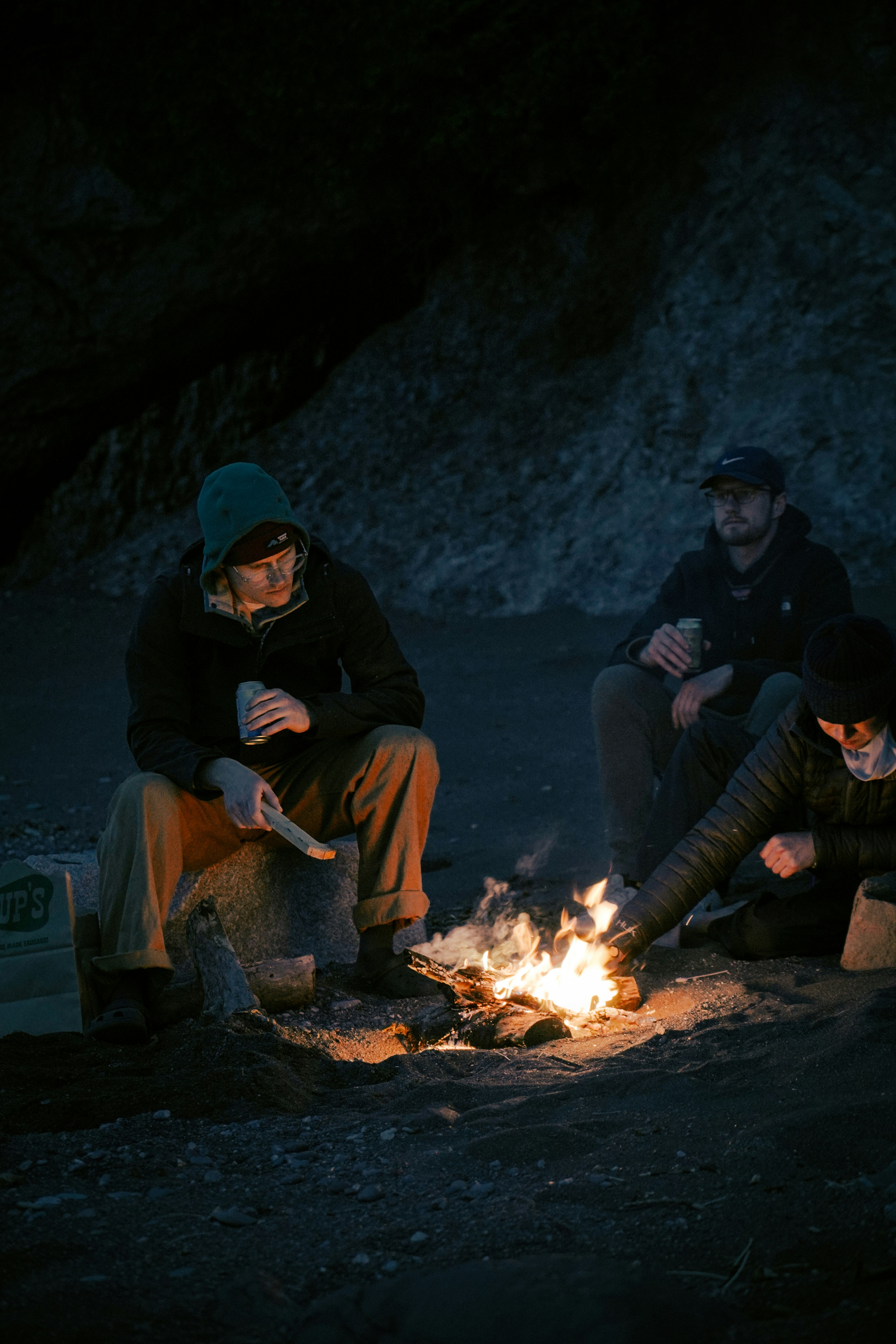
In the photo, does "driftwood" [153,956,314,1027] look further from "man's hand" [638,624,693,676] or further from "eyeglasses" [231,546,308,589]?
"man's hand" [638,624,693,676]

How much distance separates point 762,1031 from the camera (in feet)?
10.7

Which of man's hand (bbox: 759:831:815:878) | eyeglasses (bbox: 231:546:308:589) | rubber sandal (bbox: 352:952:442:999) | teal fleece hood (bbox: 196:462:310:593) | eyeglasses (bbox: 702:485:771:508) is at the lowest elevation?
rubber sandal (bbox: 352:952:442:999)

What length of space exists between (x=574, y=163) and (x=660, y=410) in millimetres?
2745

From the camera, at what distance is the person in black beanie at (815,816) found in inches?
138

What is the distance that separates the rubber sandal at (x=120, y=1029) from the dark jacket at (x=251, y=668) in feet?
2.37

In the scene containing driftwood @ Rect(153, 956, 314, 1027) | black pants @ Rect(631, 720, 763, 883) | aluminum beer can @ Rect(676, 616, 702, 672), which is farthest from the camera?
aluminum beer can @ Rect(676, 616, 702, 672)

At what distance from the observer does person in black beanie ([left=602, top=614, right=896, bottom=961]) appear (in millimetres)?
3504

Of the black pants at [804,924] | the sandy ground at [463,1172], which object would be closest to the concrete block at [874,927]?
the sandy ground at [463,1172]

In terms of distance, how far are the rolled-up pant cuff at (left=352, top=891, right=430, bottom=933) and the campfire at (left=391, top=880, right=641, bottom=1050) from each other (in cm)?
22

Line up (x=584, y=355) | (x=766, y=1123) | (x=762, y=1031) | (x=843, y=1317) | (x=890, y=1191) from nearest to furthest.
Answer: (x=843, y=1317) < (x=890, y=1191) < (x=766, y=1123) < (x=762, y=1031) < (x=584, y=355)

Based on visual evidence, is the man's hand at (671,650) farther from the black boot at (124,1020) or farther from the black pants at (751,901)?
the black boot at (124,1020)

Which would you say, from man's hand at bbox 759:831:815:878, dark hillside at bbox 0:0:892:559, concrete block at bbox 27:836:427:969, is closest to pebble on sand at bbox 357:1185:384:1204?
concrete block at bbox 27:836:427:969

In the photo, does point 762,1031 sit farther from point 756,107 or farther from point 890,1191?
point 756,107

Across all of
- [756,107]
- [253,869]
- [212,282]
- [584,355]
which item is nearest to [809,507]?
[584,355]
